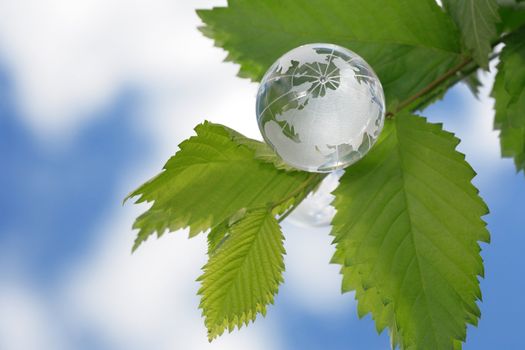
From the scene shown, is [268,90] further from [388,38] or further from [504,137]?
[504,137]

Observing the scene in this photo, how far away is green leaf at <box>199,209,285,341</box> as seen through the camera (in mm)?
523

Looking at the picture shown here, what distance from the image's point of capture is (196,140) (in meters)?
0.54

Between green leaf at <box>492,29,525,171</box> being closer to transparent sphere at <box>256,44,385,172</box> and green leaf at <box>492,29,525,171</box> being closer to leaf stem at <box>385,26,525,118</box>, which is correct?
leaf stem at <box>385,26,525,118</box>

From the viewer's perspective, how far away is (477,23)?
598 millimetres

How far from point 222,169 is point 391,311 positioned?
0.49ft

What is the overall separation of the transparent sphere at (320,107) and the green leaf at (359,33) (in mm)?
144

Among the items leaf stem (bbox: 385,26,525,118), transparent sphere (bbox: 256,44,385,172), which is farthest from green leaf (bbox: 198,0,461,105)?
transparent sphere (bbox: 256,44,385,172)

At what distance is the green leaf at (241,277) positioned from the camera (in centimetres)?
52

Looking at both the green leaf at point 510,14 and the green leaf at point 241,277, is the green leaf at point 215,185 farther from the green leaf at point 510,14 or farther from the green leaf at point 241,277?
the green leaf at point 510,14

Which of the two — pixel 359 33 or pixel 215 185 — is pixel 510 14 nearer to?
pixel 359 33

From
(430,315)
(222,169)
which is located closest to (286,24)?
(222,169)

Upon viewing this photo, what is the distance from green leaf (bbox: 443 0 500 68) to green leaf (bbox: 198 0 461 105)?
0.03 metres

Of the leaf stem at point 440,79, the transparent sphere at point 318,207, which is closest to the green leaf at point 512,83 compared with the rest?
the leaf stem at point 440,79

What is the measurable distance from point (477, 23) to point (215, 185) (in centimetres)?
23
